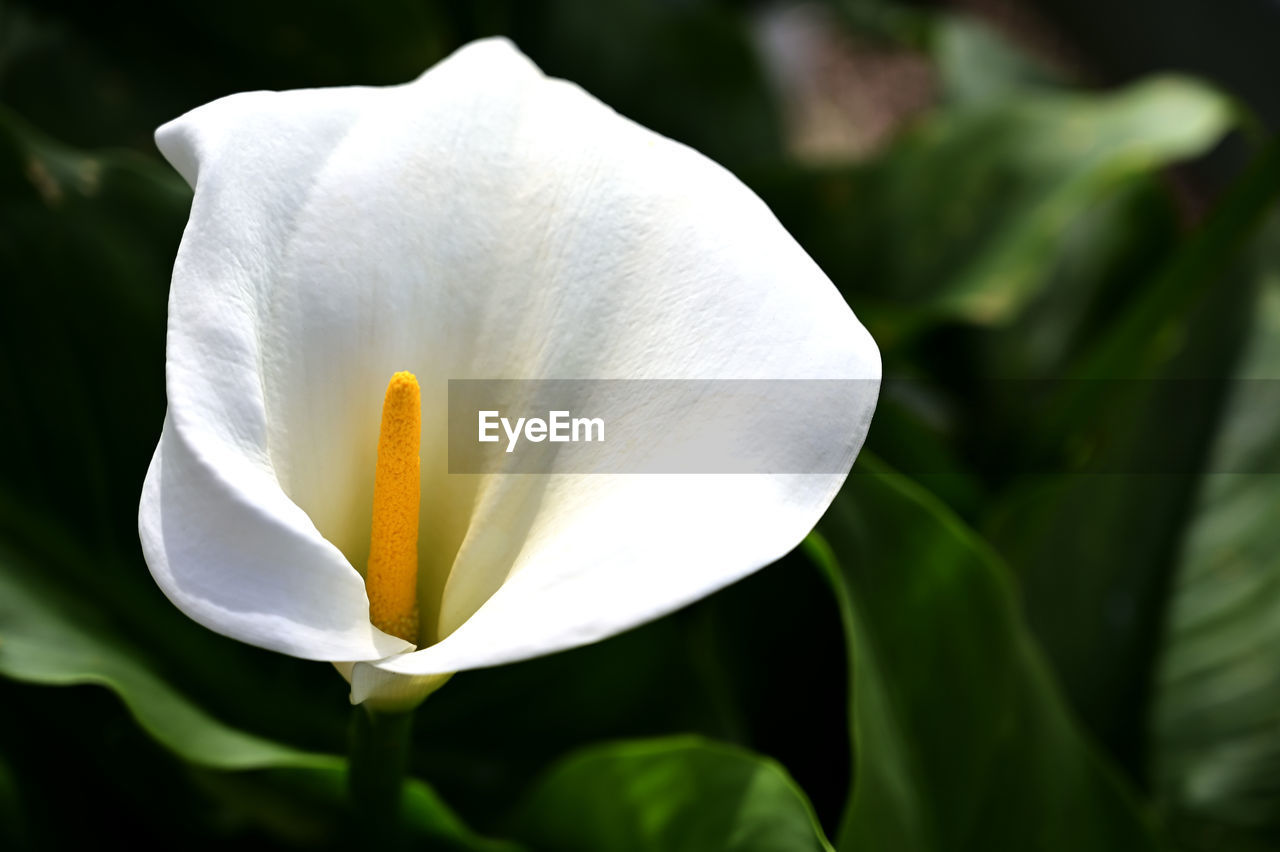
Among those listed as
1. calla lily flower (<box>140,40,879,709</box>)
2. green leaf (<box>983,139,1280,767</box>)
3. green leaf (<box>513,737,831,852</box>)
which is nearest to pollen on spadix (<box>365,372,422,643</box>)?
calla lily flower (<box>140,40,879,709</box>)

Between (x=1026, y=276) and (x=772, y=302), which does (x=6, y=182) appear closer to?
(x=772, y=302)

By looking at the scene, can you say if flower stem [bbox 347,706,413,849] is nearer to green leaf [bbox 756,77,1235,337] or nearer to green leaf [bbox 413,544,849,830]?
green leaf [bbox 413,544,849,830]

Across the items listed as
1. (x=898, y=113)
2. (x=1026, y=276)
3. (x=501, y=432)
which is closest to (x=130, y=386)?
(x=501, y=432)

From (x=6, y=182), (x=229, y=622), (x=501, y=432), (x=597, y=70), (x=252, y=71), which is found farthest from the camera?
(x=597, y=70)

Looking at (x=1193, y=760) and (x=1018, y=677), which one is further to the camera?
(x=1193, y=760)

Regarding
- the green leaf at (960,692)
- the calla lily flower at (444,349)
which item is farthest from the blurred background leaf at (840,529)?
the calla lily flower at (444,349)

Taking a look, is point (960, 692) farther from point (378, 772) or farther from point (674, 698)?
point (378, 772)

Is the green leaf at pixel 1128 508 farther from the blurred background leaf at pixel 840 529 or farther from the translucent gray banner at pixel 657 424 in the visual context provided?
the translucent gray banner at pixel 657 424
